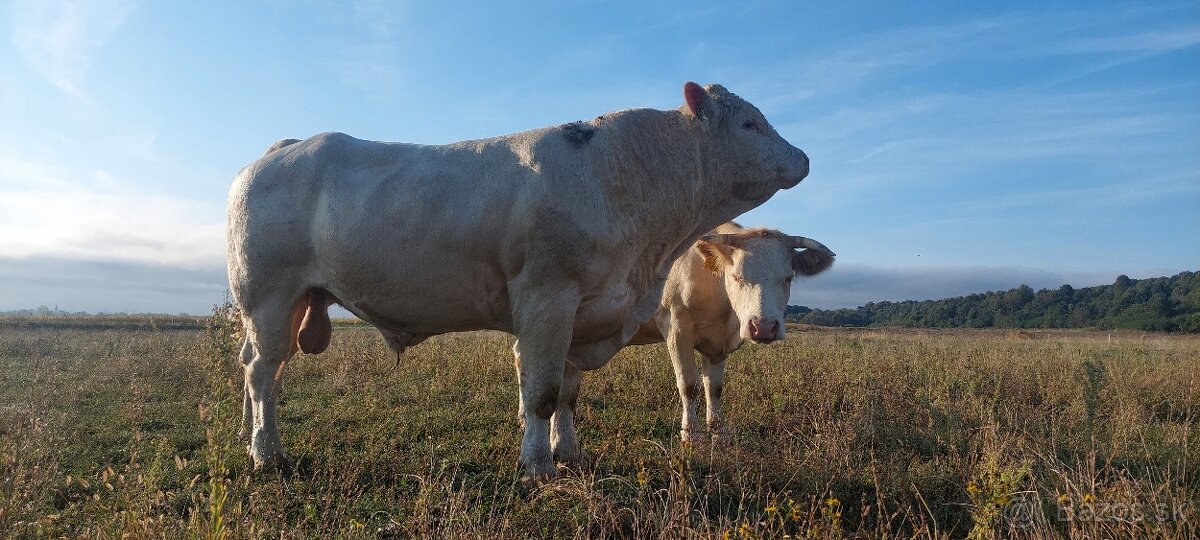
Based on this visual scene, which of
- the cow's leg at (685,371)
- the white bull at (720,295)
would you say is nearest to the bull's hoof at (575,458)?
the cow's leg at (685,371)

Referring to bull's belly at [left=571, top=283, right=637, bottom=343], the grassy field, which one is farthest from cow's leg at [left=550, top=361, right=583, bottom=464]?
bull's belly at [left=571, top=283, right=637, bottom=343]

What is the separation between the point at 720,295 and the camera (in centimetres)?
786

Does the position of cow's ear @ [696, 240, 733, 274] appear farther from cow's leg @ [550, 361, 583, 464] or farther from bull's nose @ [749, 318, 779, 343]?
cow's leg @ [550, 361, 583, 464]

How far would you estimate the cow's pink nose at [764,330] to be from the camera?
6750mm

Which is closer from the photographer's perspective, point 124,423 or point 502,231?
point 502,231

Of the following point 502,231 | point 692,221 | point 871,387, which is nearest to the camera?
point 502,231

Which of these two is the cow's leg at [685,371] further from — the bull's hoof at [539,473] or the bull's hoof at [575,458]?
the bull's hoof at [539,473]

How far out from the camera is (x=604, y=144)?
5234 mm

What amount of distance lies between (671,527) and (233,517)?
6.71 ft

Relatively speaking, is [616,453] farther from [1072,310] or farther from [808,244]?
[1072,310]

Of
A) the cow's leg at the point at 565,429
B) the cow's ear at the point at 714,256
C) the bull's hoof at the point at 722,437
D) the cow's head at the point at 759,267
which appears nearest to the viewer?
the bull's hoof at the point at 722,437

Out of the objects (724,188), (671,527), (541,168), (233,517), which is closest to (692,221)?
(724,188)

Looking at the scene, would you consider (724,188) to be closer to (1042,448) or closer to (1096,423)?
(1042,448)

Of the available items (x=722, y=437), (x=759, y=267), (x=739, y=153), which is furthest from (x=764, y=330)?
(x=739, y=153)
